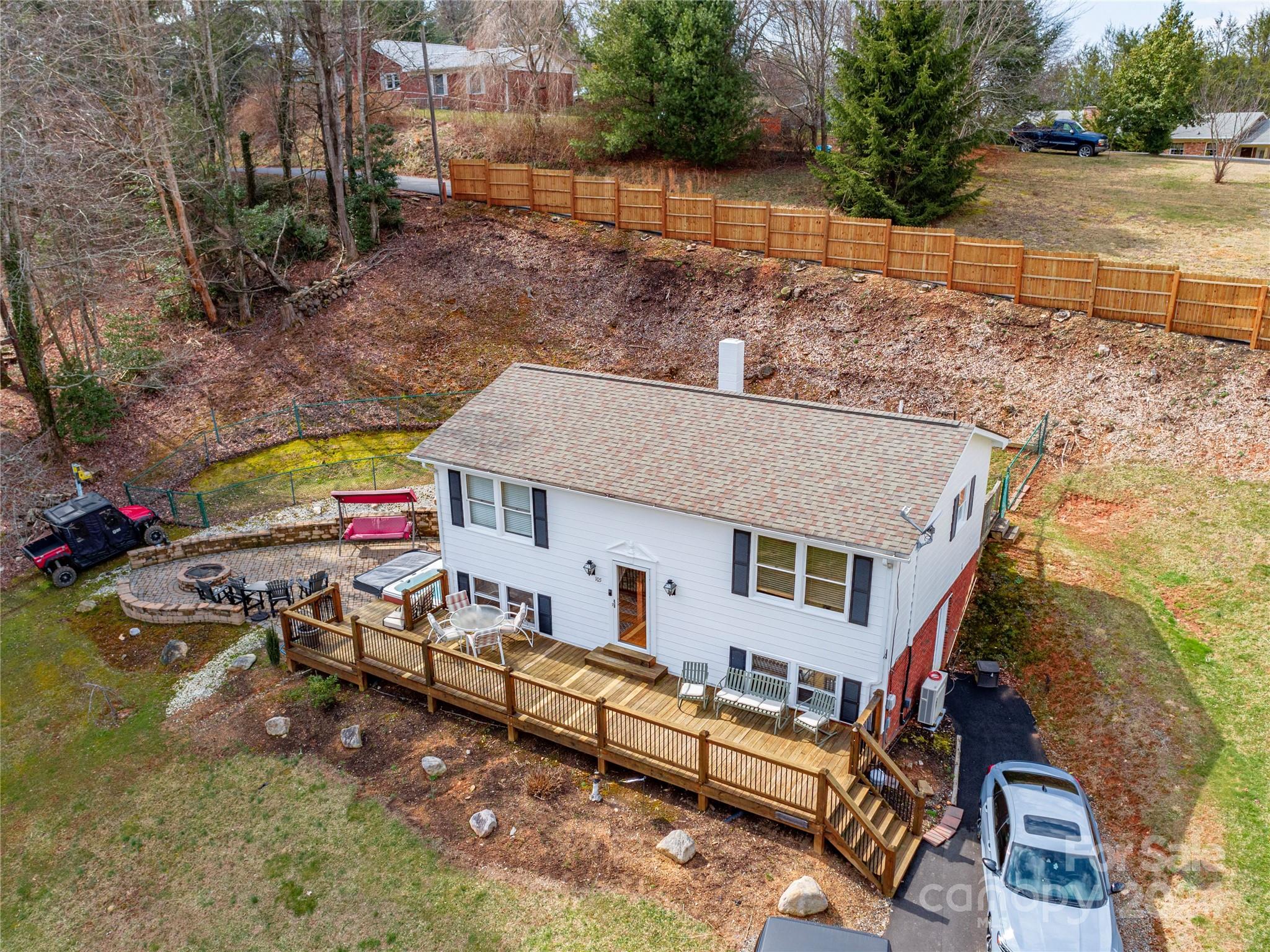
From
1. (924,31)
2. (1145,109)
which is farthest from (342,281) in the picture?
(1145,109)

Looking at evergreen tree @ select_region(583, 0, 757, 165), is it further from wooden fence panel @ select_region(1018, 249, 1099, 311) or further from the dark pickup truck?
wooden fence panel @ select_region(1018, 249, 1099, 311)

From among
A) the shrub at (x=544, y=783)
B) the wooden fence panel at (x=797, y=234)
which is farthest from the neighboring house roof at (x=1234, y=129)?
the shrub at (x=544, y=783)

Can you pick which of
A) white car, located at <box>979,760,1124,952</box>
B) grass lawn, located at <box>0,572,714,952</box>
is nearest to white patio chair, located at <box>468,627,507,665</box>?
grass lawn, located at <box>0,572,714,952</box>

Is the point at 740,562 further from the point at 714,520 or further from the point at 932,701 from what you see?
the point at 932,701

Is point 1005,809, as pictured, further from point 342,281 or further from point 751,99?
point 751,99

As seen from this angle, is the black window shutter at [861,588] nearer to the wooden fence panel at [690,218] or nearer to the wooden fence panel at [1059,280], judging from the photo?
the wooden fence panel at [1059,280]
